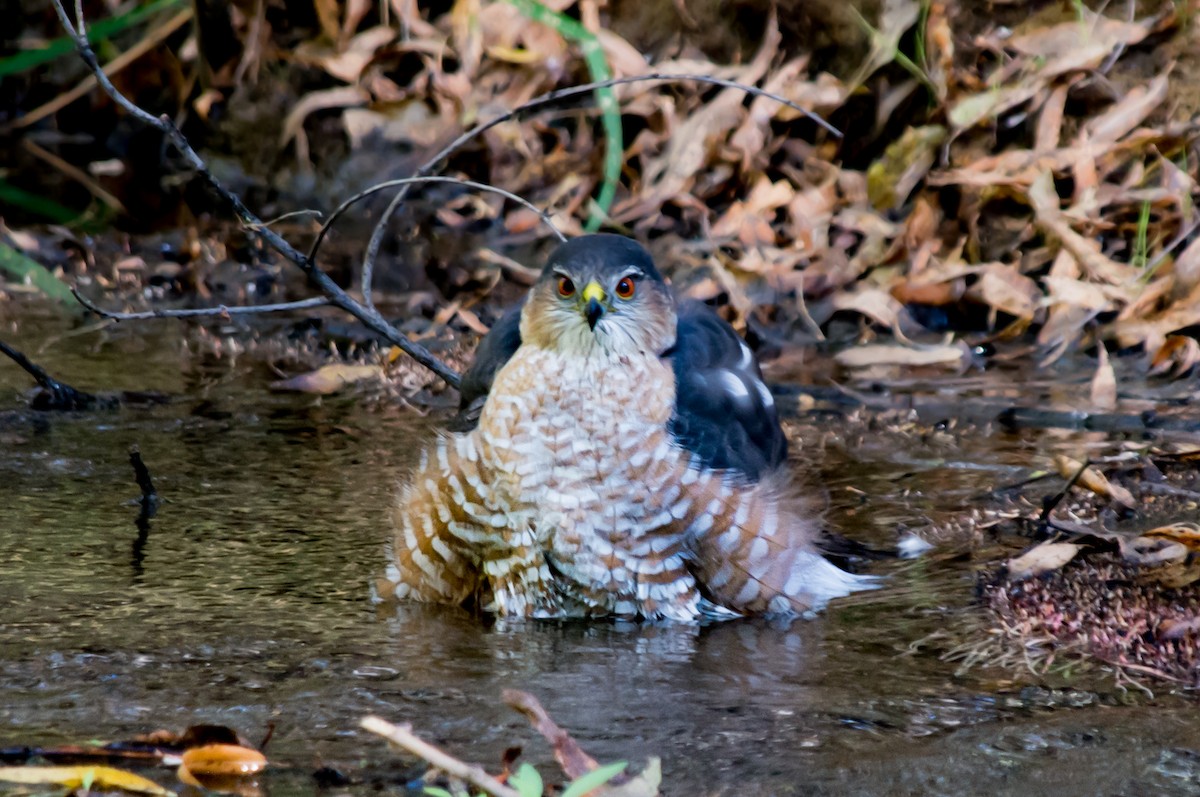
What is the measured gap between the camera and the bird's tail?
3.38 m

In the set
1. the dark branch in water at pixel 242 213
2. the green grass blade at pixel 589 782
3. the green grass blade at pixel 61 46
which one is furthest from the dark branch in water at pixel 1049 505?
the green grass blade at pixel 61 46

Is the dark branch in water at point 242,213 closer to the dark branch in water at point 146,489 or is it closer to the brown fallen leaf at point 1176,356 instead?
the dark branch in water at point 146,489

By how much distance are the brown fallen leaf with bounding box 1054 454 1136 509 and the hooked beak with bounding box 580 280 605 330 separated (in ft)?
4.35

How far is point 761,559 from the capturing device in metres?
3.41

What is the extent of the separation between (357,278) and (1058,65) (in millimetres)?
3005

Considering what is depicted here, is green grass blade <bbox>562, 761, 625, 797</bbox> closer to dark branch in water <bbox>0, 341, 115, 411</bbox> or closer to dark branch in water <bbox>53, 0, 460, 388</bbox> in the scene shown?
dark branch in water <bbox>53, 0, 460, 388</bbox>

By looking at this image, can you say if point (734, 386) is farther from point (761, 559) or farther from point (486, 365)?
point (486, 365)

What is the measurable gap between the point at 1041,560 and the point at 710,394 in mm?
804

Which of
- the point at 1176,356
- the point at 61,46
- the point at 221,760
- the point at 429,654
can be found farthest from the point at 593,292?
the point at 61,46

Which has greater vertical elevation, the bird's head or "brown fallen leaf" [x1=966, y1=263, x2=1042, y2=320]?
"brown fallen leaf" [x1=966, y1=263, x2=1042, y2=320]

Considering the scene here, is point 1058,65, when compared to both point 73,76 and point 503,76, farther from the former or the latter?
point 73,76

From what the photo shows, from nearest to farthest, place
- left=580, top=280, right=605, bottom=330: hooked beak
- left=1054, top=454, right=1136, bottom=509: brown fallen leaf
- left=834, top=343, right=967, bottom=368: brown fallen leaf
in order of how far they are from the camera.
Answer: left=580, top=280, right=605, bottom=330: hooked beak
left=1054, top=454, right=1136, bottom=509: brown fallen leaf
left=834, top=343, right=967, bottom=368: brown fallen leaf

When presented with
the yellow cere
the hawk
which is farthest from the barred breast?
the yellow cere

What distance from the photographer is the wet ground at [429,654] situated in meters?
2.55
